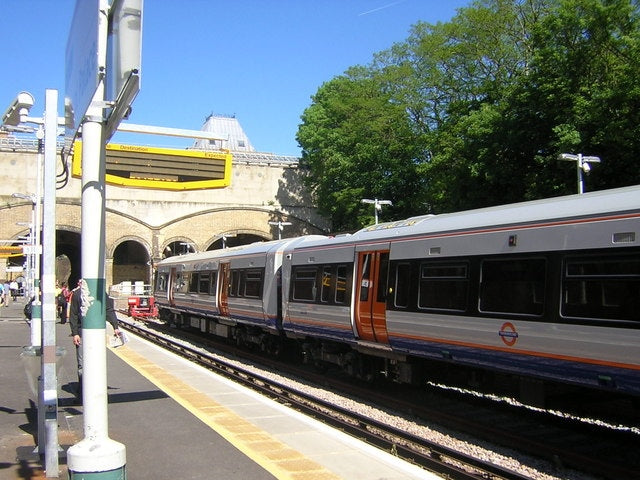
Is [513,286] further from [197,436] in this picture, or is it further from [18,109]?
[18,109]

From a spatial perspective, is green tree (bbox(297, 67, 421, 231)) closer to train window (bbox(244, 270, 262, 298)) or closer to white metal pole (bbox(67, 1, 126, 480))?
train window (bbox(244, 270, 262, 298))

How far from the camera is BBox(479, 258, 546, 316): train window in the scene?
8016 mm

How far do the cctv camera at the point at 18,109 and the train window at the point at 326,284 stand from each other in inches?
271

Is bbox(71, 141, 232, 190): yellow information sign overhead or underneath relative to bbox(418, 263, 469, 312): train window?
overhead

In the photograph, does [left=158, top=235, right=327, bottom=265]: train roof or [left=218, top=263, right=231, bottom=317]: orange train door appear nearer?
[left=158, top=235, right=327, bottom=265]: train roof

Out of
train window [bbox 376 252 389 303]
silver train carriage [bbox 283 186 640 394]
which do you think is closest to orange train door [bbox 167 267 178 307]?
silver train carriage [bbox 283 186 640 394]

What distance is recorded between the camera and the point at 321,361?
1491 centimetres

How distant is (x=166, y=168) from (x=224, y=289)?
119 ft

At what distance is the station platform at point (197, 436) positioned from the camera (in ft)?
20.6

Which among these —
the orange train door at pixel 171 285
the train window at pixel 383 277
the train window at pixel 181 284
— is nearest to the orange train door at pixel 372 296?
the train window at pixel 383 277

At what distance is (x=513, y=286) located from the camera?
8.38 m

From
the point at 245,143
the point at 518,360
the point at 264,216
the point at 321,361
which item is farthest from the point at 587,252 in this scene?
the point at 245,143

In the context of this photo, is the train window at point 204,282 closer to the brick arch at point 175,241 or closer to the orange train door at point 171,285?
the orange train door at point 171,285

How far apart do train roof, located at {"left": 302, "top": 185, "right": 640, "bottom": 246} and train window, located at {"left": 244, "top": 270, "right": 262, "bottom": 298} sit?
246 inches
